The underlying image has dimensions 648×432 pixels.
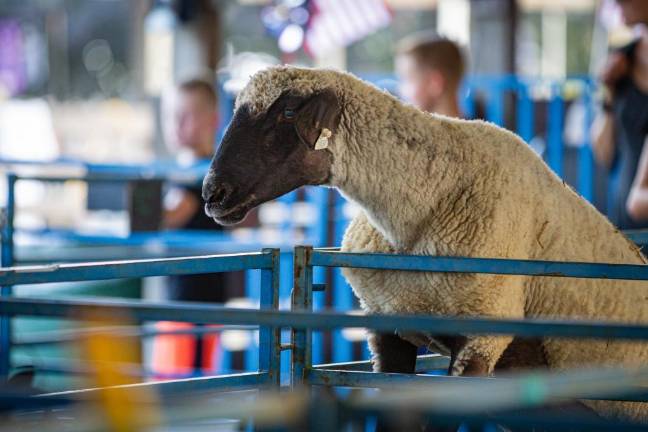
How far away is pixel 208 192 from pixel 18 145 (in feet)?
39.1

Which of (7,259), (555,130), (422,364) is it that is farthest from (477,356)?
(555,130)

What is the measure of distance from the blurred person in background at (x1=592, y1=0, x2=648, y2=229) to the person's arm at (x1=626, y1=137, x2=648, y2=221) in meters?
0.08

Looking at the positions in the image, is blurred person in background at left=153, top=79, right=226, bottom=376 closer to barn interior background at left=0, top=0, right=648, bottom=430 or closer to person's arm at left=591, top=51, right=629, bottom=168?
barn interior background at left=0, top=0, right=648, bottom=430

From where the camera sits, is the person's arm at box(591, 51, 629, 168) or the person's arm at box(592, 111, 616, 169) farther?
the person's arm at box(592, 111, 616, 169)

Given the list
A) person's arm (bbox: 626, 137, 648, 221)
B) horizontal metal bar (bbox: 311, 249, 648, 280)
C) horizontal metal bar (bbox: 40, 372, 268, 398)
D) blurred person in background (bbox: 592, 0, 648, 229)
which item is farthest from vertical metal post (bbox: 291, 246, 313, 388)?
blurred person in background (bbox: 592, 0, 648, 229)

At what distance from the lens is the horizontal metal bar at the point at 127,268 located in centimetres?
222

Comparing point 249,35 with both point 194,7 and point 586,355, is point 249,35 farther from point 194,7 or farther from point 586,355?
point 586,355

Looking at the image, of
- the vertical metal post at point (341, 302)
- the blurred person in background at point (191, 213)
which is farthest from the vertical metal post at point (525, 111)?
the blurred person in background at point (191, 213)

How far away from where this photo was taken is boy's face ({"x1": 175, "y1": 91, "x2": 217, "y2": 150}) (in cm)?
509

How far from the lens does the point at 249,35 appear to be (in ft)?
61.3

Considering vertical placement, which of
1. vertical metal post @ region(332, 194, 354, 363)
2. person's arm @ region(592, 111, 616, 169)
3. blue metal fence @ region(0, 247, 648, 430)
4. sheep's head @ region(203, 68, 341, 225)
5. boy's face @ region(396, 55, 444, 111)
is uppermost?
boy's face @ region(396, 55, 444, 111)

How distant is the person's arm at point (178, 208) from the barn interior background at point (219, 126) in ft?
0.27

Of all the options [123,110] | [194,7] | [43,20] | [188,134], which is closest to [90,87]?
[43,20]

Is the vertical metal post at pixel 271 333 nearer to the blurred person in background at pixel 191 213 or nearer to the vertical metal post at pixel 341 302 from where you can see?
the blurred person in background at pixel 191 213
